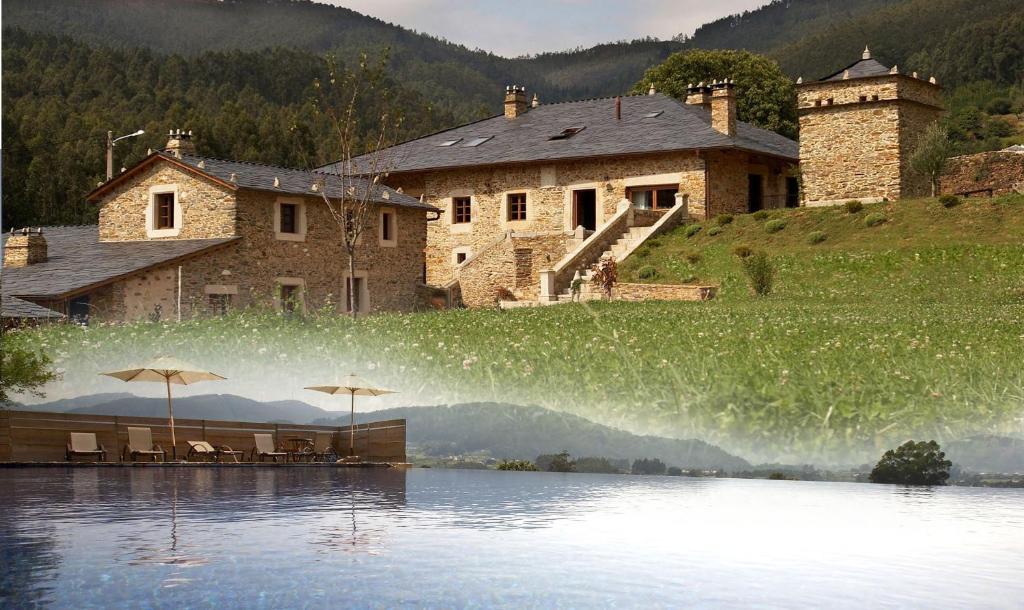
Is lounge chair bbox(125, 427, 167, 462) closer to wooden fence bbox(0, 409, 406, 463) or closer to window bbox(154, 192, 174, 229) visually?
wooden fence bbox(0, 409, 406, 463)

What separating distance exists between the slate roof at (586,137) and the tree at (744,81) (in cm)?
1126

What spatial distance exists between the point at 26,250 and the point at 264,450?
677 inches

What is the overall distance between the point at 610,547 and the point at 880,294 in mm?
20418

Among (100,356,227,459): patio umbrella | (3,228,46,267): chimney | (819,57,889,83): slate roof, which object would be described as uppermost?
(819,57,889,83): slate roof

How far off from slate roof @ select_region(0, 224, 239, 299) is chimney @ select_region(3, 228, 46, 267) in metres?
0.33

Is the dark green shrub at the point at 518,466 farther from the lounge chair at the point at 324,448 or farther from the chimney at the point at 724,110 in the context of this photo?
the chimney at the point at 724,110

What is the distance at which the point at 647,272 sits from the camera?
1444 inches

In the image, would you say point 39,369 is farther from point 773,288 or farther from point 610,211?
point 610,211

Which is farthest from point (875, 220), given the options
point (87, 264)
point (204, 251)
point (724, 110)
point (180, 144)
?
point (87, 264)

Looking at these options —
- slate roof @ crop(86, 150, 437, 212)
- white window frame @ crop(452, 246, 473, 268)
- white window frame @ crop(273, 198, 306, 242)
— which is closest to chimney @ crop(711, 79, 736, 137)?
white window frame @ crop(452, 246, 473, 268)

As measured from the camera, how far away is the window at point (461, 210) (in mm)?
48875

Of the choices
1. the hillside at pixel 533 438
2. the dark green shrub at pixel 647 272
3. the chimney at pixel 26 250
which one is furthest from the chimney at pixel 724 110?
the hillside at pixel 533 438

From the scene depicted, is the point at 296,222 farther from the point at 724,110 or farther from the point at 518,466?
the point at 724,110

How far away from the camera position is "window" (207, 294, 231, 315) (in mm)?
31781
